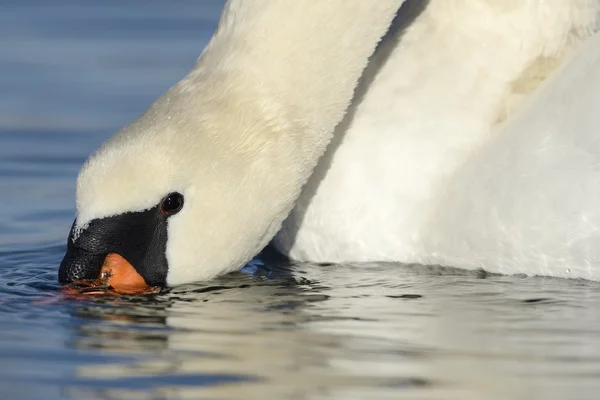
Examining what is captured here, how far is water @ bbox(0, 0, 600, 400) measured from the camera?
710 cm

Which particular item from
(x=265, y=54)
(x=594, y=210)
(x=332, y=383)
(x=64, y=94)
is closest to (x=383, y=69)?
(x=265, y=54)

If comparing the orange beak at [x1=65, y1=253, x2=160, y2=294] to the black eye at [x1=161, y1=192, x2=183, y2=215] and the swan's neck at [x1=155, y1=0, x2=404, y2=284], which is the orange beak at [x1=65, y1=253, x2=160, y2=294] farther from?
the black eye at [x1=161, y1=192, x2=183, y2=215]

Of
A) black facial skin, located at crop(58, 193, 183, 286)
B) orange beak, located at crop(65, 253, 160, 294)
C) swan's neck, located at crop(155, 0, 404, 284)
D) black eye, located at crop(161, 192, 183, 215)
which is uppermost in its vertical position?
swan's neck, located at crop(155, 0, 404, 284)

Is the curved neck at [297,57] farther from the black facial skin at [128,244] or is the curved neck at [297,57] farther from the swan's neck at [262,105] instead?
the black facial skin at [128,244]

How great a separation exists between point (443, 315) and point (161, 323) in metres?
1.43

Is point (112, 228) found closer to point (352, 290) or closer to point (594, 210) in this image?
point (352, 290)

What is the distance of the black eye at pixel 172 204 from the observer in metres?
8.41

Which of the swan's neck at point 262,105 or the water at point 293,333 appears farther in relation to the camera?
the swan's neck at point 262,105

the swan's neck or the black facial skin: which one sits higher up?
the swan's neck

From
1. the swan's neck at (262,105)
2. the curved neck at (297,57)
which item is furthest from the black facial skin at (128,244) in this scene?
the curved neck at (297,57)

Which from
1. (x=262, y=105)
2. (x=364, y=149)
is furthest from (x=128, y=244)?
(x=364, y=149)

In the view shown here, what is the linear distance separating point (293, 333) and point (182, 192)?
1.01 metres

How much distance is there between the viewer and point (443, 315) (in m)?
8.32

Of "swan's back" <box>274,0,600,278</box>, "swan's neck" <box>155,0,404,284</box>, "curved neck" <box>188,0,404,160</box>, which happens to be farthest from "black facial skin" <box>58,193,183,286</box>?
"swan's back" <box>274,0,600,278</box>
